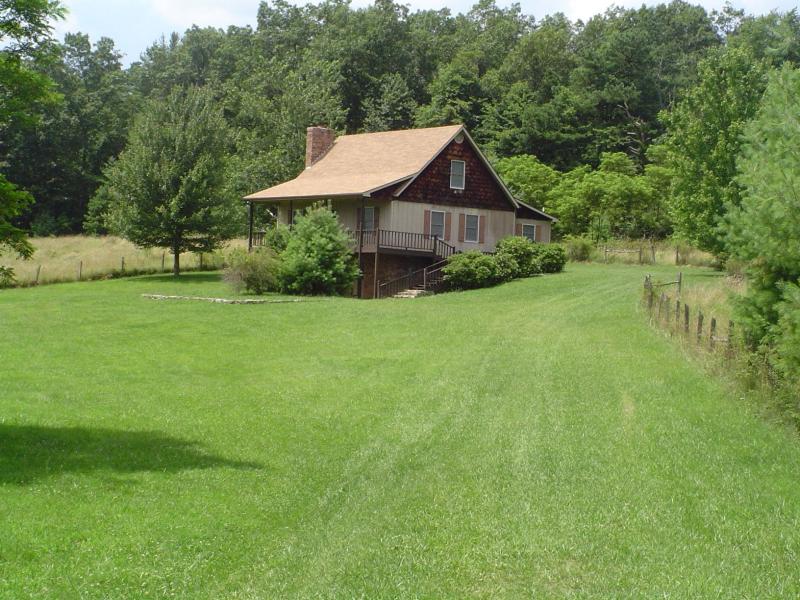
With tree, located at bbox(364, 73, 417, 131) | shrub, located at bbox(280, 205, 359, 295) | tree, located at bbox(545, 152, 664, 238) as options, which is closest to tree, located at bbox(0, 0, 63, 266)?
shrub, located at bbox(280, 205, 359, 295)

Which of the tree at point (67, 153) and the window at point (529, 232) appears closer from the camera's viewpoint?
the window at point (529, 232)

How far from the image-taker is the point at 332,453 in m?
12.6

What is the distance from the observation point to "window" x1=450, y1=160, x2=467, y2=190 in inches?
1705

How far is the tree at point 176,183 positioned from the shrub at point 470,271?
11980 millimetres

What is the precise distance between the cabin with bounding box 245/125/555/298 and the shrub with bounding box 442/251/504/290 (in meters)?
1.05

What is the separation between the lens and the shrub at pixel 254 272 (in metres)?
37.2

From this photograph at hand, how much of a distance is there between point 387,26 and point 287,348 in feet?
215

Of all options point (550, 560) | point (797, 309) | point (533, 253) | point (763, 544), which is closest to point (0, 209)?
point (550, 560)

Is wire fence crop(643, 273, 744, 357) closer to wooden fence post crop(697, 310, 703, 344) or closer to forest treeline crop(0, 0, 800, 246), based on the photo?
wooden fence post crop(697, 310, 703, 344)

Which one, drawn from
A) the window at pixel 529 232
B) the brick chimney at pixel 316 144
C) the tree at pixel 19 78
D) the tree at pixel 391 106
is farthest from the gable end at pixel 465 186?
the tree at pixel 391 106

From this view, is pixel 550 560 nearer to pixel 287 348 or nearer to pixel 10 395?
pixel 10 395

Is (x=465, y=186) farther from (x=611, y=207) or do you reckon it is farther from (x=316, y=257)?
(x=611, y=207)

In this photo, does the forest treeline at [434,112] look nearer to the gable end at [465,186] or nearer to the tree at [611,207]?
the tree at [611,207]

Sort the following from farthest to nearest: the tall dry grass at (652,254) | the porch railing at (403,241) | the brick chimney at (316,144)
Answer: the brick chimney at (316,144) → the tall dry grass at (652,254) → the porch railing at (403,241)
